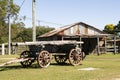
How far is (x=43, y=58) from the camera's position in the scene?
20.3 m

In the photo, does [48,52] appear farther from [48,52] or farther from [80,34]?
[80,34]

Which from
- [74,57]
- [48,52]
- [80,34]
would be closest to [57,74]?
[48,52]

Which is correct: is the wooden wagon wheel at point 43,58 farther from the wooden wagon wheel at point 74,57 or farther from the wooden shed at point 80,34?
the wooden shed at point 80,34

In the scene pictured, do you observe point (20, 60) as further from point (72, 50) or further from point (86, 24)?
point (86, 24)

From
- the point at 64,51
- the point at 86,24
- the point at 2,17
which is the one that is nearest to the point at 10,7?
the point at 2,17

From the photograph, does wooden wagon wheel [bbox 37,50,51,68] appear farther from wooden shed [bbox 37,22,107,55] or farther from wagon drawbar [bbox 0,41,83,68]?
wooden shed [bbox 37,22,107,55]

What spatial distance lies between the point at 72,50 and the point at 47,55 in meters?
2.03

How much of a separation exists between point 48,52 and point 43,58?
809 mm

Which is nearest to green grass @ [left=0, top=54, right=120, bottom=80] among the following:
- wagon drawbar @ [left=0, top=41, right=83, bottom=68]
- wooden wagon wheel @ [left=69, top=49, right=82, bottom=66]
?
wagon drawbar @ [left=0, top=41, right=83, bottom=68]

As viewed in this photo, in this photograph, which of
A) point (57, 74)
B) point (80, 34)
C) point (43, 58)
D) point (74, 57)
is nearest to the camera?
point (57, 74)

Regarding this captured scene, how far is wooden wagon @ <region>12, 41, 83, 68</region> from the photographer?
2047 cm

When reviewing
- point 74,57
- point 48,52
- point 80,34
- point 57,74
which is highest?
point 80,34

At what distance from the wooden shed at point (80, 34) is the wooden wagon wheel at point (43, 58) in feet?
77.0

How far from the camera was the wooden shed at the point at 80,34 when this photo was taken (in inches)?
1768
